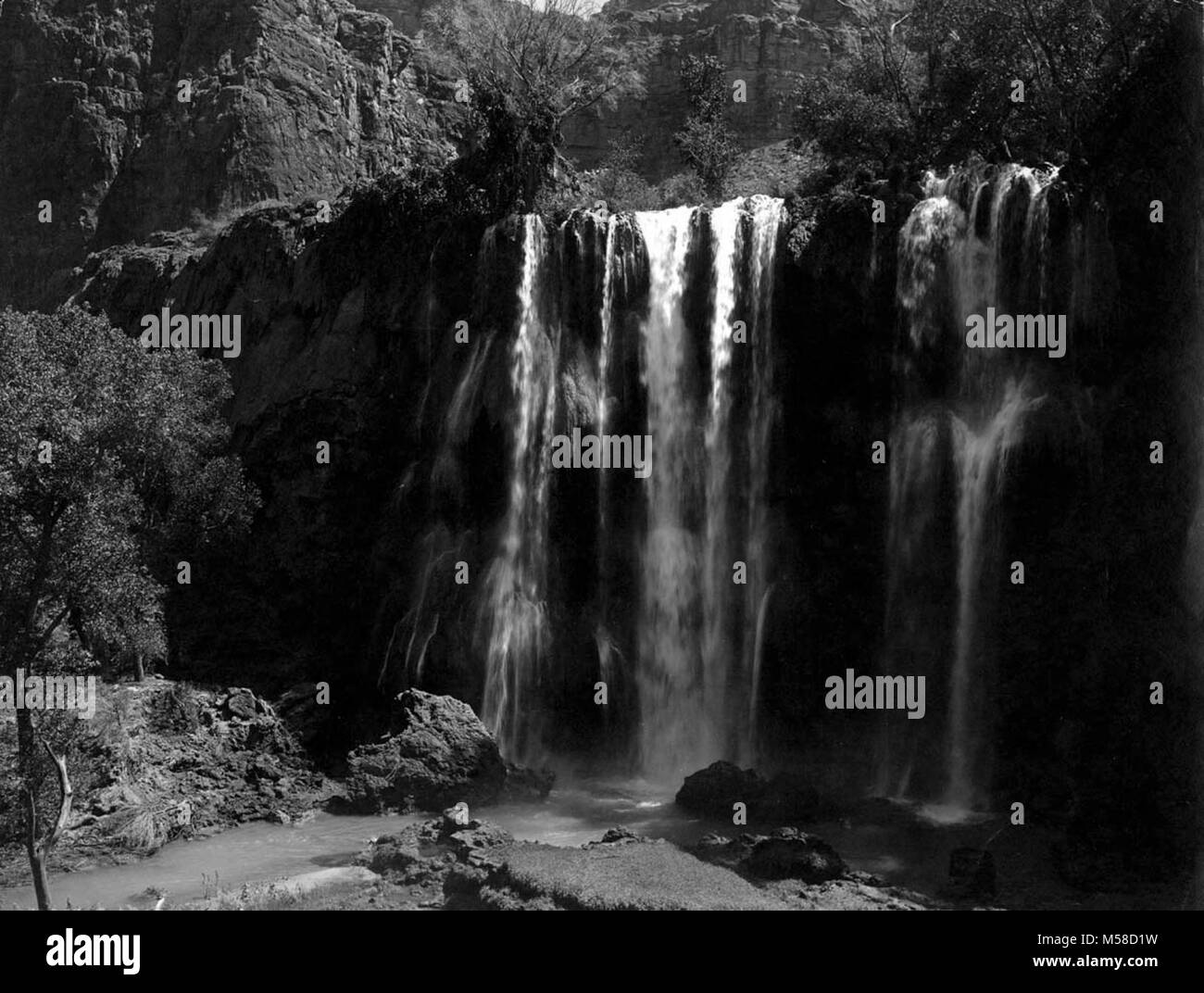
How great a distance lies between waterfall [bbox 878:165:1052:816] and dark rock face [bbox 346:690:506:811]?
8.69 meters

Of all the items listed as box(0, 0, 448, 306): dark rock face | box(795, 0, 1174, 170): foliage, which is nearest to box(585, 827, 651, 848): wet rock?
box(795, 0, 1174, 170): foliage

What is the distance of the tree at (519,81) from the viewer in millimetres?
36781

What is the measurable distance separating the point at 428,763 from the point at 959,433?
1372 centimetres

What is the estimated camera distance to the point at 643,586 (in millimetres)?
31312

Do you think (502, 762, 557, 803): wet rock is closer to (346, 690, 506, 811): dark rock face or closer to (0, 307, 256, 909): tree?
(346, 690, 506, 811): dark rock face

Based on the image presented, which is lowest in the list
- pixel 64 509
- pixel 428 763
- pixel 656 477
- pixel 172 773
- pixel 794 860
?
pixel 794 860

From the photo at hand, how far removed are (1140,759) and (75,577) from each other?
1926cm

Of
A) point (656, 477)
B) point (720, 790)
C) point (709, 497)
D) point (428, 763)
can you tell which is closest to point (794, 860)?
point (720, 790)

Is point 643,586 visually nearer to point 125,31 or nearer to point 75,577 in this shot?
point 75,577

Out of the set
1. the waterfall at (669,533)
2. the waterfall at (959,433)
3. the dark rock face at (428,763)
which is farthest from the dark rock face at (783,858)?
the waterfall at (669,533)

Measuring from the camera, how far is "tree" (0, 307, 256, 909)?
2075 cm

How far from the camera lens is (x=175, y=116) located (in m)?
51.7

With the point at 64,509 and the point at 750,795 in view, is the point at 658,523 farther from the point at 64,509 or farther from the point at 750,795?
the point at 64,509

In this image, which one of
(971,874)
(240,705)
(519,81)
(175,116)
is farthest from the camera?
(175,116)
